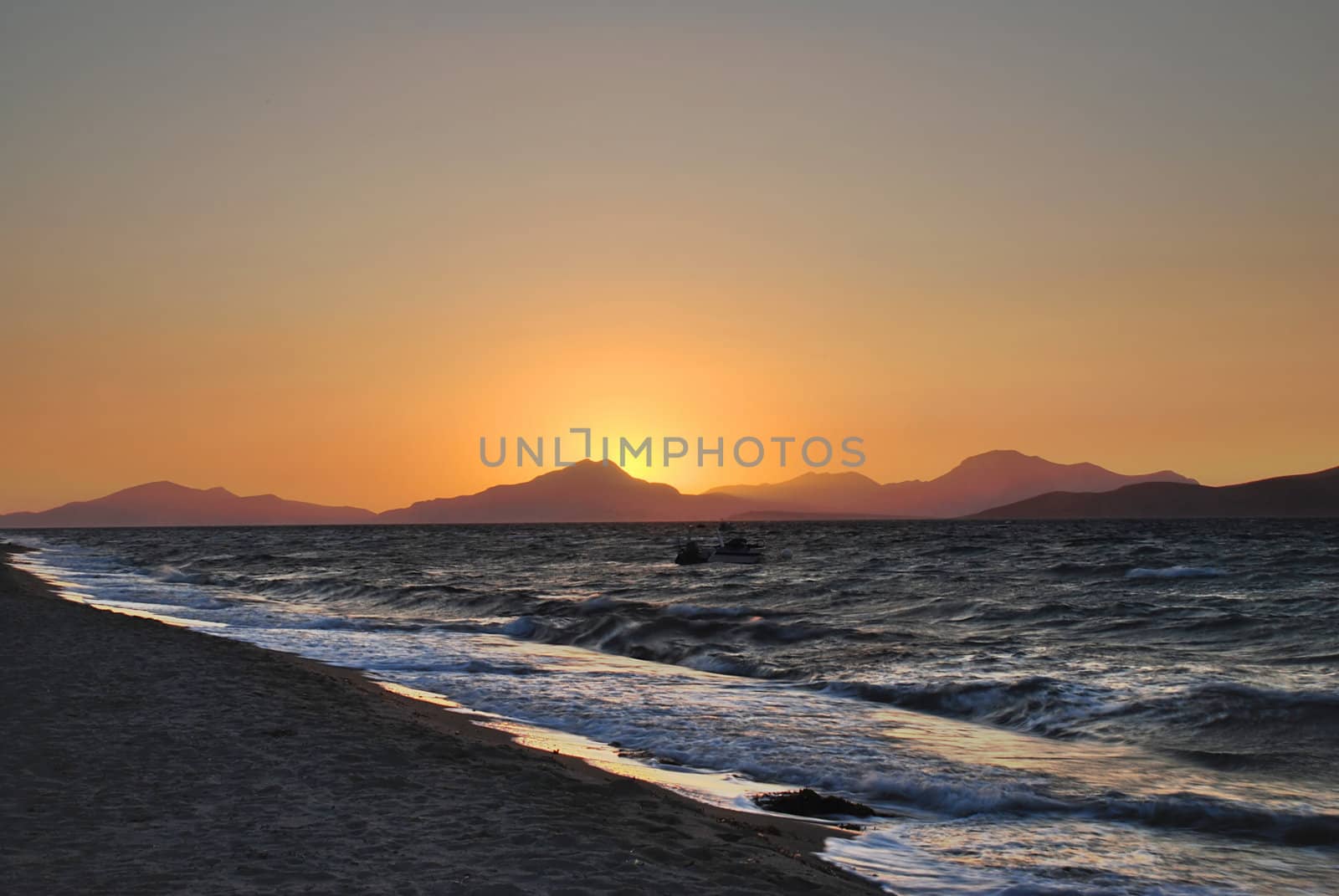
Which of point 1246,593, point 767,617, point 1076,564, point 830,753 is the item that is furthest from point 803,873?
Answer: point 1076,564

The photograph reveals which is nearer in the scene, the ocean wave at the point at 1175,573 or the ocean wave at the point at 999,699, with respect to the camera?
the ocean wave at the point at 999,699

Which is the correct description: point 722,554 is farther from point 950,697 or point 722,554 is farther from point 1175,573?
point 950,697

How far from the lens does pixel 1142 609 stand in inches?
1315

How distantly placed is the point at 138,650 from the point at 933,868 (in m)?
18.0

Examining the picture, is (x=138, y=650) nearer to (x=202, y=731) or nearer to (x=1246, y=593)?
(x=202, y=731)

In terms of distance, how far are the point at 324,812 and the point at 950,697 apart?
1247cm

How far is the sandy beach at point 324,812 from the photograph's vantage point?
7.24 m

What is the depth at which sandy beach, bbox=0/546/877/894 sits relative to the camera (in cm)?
724

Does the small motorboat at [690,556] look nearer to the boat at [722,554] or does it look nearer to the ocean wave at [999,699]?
the boat at [722,554]

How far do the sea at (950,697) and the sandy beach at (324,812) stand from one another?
1349 millimetres

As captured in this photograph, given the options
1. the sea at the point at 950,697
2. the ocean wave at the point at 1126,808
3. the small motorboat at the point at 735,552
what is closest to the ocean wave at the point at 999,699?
the sea at the point at 950,697

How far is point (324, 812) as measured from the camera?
8.99 metres

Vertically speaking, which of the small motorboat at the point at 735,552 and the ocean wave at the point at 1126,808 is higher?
the ocean wave at the point at 1126,808

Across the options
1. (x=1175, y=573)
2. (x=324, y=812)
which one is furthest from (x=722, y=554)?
(x=324, y=812)
